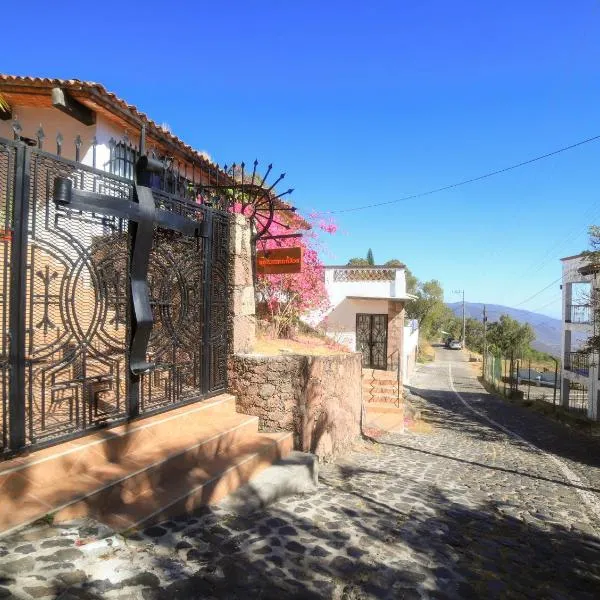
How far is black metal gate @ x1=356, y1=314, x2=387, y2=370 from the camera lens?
1781 cm

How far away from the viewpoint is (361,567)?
3.25 metres

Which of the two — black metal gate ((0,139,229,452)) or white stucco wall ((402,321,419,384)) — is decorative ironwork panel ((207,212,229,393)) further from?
white stucco wall ((402,321,419,384))

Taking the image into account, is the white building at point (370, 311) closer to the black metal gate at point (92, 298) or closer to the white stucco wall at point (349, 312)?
the white stucco wall at point (349, 312)

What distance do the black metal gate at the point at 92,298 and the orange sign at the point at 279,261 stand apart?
2.17 meters

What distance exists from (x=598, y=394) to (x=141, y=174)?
2361 centimetres

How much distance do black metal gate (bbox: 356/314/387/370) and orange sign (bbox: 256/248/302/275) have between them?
10.8 meters

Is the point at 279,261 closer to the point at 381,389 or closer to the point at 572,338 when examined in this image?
the point at 381,389

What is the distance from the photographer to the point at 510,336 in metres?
52.0

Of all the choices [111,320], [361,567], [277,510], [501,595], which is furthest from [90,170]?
[501,595]

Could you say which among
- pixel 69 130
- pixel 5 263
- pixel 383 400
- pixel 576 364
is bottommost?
pixel 576 364

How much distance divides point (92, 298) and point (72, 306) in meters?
0.30

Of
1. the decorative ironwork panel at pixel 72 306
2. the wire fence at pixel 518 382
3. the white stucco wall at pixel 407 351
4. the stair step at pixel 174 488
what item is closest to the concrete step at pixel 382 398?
the white stucco wall at pixel 407 351

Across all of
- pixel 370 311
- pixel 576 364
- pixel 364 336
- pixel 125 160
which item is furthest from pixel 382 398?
pixel 576 364

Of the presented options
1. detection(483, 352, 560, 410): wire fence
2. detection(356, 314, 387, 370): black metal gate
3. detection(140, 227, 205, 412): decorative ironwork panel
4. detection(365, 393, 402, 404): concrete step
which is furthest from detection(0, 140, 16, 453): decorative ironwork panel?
detection(483, 352, 560, 410): wire fence
